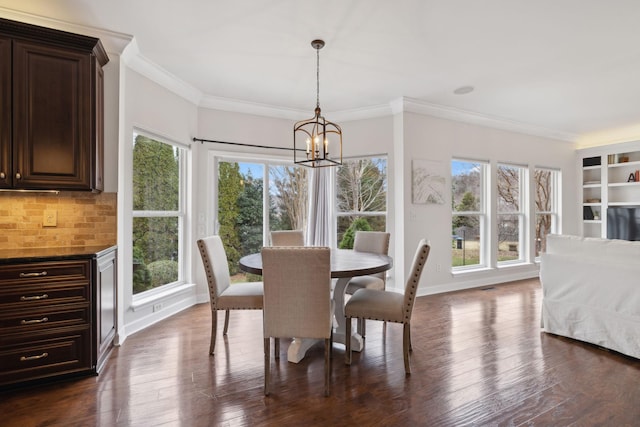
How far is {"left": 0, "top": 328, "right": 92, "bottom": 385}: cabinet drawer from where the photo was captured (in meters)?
2.19

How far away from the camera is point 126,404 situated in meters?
2.09

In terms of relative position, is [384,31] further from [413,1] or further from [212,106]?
[212,106]

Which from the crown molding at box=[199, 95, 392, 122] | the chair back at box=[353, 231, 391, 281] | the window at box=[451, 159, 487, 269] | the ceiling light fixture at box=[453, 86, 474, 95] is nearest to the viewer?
the chair back at box=[353, 231, 391, 281]

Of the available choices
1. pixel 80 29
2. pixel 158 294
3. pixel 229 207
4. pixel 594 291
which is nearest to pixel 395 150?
pixel 229 207

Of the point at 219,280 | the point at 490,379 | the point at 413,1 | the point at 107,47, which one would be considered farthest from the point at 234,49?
the point at 490,379

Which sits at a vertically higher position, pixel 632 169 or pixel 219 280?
pixel 632 169

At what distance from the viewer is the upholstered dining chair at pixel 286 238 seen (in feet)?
12.9

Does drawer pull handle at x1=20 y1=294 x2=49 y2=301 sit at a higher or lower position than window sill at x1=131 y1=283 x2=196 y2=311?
higher

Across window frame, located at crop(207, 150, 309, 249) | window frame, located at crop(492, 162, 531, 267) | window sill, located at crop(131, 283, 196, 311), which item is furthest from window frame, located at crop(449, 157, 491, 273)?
window sill, located at crop(131, 283, 196, 311)

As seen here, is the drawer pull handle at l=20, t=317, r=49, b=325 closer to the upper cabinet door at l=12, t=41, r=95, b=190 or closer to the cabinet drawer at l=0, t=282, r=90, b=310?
the cabinet drawer at l=0, t=282, r=90, b=310

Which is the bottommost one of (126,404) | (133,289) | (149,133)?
(126,404)

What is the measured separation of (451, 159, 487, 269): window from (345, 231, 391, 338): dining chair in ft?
6.47

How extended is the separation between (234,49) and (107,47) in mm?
1072

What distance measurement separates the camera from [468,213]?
17.8 feet
